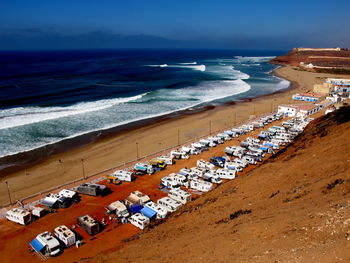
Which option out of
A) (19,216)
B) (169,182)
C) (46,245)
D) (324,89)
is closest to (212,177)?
(169,182)

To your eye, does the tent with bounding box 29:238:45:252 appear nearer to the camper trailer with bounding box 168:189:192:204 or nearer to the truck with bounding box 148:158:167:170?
the camper trailer with bounding box 168:189:192:204

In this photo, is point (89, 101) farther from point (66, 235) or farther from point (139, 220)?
point (66, 235)

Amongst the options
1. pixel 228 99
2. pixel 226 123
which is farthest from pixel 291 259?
pixel 228 99

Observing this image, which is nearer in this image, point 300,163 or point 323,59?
point 300,163

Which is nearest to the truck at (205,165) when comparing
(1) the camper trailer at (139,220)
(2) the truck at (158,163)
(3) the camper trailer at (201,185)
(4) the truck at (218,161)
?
(4) the truck at (218,161)

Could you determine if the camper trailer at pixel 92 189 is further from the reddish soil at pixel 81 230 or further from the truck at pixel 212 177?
the truck at pixel 212 177

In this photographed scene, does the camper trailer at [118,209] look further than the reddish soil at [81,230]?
Yes

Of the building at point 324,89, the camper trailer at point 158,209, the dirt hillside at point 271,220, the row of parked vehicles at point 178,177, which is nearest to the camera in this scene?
the dirt hillside at point 271,220

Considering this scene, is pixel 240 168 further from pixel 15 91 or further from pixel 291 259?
pixel 15 91

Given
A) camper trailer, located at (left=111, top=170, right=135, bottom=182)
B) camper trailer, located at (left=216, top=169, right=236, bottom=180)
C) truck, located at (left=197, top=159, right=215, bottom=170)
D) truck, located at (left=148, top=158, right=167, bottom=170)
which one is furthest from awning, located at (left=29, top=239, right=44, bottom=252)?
truck, located at (left=197, top=159, right=215, bottom=170)
